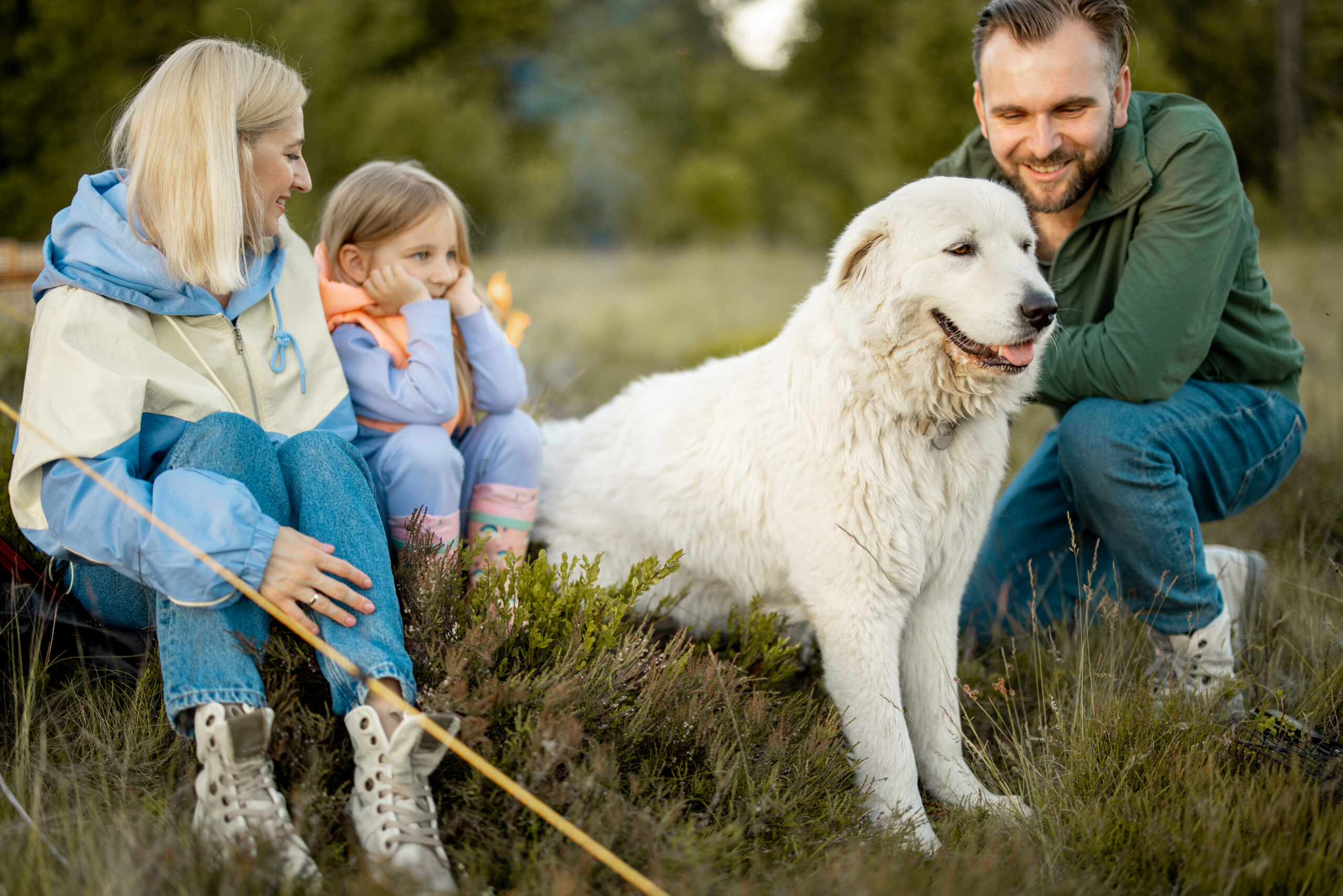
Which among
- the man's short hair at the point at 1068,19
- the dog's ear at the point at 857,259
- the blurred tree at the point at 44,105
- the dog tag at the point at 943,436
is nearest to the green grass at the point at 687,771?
the dog tag at the point at 943,436

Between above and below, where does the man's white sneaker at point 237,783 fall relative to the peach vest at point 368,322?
below

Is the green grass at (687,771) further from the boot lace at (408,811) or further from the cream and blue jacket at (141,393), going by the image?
the cream and blue jacket at (141,393)

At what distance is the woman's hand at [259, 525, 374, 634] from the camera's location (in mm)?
2010

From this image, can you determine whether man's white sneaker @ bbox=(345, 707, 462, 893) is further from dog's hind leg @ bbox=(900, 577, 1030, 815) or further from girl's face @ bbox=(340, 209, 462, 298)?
girl's face @ bbox=(340, 209, 462, 298)

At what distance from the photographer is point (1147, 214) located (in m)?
2.99

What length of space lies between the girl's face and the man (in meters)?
2.05

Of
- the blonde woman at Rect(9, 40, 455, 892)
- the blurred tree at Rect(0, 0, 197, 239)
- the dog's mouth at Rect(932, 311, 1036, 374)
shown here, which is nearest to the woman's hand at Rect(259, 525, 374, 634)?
the blonde woman at Rect(9, 40, 455, 892)

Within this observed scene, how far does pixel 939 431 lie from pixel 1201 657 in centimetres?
129

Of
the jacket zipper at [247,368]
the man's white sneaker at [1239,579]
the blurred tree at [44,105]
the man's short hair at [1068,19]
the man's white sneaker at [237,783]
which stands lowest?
the man's white sneaker at [1239,579]

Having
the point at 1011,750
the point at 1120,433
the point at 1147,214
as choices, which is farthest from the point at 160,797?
the point at 1147,214

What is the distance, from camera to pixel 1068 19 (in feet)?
9.64

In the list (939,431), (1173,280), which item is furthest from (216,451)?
(1173,280)

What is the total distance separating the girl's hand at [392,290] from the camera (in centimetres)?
291

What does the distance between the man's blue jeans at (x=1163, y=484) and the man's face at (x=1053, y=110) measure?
2.68 ft
